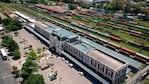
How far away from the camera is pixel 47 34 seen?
8756cm

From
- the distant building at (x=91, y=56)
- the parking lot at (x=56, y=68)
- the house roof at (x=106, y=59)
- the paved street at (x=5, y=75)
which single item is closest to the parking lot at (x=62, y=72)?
the parking lot at (x=56, y=68)

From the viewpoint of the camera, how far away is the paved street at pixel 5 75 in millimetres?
61297

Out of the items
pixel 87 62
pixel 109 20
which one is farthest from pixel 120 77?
pixel 109 20

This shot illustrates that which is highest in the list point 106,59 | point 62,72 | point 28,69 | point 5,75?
point 106,59

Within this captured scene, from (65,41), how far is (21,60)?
21.4 m

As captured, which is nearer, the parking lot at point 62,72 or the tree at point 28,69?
the tree at point 28,69


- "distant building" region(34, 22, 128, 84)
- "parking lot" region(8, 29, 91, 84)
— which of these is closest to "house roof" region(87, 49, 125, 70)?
"distant building" region(34, 22, 128, 84)

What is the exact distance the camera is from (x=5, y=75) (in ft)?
213

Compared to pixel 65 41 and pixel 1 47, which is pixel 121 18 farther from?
pixel 1 47

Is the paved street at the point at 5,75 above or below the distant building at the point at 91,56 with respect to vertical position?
below

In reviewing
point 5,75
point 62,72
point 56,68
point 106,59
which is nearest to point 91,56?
point 106,59

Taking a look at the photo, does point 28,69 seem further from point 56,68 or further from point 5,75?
point 56,68

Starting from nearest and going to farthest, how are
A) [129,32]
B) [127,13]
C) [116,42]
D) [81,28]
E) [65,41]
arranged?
[65,41]
[116,42]
[129,32]
[81,28]
[127,13]

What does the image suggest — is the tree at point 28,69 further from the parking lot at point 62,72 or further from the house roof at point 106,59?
the house roof at point 106,59
